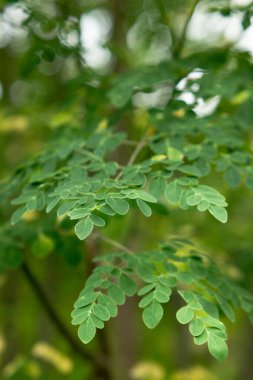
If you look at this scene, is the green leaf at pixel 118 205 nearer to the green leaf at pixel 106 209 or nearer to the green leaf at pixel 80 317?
the green leaf at pixel 106 209

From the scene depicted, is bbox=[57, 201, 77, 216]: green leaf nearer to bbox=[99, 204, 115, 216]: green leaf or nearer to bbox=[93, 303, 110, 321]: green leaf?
bbox=[99, 204, 115, 216]: green leaf

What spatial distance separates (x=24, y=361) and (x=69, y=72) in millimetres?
2150

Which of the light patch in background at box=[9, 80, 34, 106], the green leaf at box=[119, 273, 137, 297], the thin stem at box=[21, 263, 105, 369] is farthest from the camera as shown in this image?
the light patch in background at box=[9, 80, 34, 106]

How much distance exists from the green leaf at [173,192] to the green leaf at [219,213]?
0.11 metres

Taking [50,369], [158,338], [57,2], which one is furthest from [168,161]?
[158,338]

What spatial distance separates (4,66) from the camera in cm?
416

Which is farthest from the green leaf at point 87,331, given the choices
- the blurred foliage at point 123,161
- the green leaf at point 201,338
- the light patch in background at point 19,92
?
the light patch in background at point 19,92

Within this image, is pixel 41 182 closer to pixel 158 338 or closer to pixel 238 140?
pixel 238 140

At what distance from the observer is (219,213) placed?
50.1 inches

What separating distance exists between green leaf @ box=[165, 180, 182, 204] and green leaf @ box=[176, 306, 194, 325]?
26 cm

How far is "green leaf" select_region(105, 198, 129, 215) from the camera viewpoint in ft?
4.12

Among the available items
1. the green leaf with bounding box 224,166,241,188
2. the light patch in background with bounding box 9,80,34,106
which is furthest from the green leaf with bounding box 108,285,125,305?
the light patch in background with bounding box 9,80,34,106

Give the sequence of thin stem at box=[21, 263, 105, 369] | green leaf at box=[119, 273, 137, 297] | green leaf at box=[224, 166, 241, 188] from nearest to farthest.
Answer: green leaf at box=[119, 273, 137, 297], green leaf at box=[224, 166, 241, 188], thin stem at box=[21, 263, 105, 369]

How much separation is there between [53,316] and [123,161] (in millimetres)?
895
